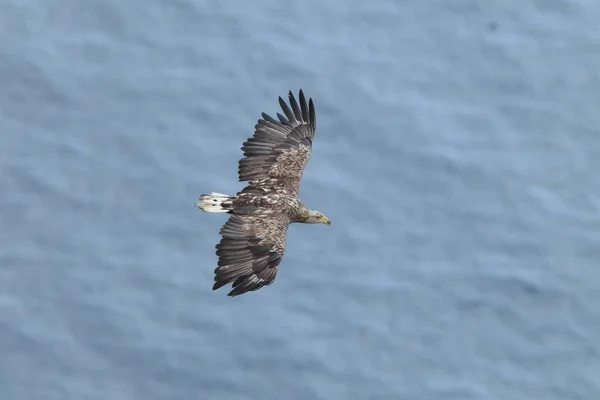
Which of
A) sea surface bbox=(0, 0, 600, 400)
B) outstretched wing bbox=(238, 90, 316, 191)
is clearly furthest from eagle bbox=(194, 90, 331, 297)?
sea surface bbox=(0, 0, 600, 400)

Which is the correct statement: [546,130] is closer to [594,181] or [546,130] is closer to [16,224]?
[594,181]

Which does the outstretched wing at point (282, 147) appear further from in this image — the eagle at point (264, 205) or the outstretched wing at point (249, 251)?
the outstretched wing at point (249, 251)

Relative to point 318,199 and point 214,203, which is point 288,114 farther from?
point 318,199

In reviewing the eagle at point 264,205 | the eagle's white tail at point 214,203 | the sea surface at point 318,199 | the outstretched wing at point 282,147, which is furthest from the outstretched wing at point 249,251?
the sea surface at point 318,199

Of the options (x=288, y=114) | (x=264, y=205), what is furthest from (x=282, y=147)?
(x=264, y=205)

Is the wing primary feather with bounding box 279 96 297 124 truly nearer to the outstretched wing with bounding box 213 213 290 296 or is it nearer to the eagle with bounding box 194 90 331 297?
the eagle with bounding box 194 90 331 297

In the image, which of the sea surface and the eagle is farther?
the sea surface
